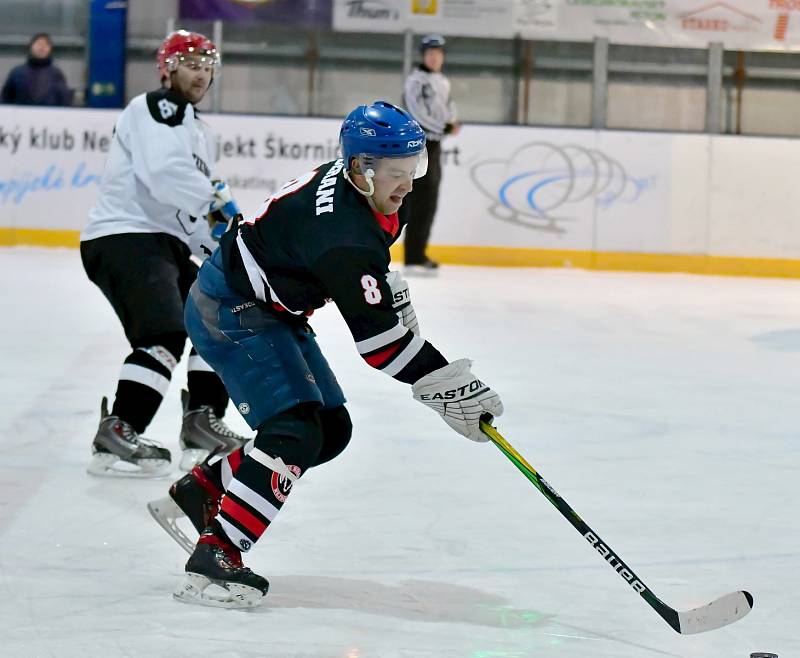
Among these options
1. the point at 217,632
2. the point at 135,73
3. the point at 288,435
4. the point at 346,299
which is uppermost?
the point at 135,73

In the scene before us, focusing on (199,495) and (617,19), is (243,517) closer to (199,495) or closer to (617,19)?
(199,495)

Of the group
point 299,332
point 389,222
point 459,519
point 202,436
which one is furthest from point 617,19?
point 389,222

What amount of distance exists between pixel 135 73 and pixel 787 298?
4.40 m

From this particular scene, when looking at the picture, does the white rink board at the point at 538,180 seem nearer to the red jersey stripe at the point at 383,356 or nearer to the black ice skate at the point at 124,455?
the black ice skate at the point at 124,455

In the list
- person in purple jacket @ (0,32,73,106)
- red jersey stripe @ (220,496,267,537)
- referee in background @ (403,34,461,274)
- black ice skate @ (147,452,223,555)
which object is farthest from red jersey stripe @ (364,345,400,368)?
person in purple jacket @ (0,32,73,106)

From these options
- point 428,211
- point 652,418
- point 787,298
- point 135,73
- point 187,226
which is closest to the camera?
point 187,226

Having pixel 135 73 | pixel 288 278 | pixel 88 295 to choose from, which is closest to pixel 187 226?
pixel 288 278

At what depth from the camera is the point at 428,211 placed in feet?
26.1

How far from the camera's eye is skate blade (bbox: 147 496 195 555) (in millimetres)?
2799

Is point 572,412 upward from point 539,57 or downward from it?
downward

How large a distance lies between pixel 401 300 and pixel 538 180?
19.9 ft

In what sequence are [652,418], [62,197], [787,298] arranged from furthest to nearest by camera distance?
[62,197] → [787,298] → [652,418]

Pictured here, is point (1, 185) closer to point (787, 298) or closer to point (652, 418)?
point (787, 298)

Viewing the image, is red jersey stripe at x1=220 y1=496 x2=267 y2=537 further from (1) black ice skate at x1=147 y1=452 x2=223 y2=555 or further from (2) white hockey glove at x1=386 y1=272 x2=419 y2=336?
(2) white hockey glove at x1=386 y1=272 x2=419 y2=336
